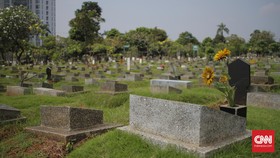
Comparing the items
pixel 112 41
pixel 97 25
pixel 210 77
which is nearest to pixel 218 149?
pixel 210 77

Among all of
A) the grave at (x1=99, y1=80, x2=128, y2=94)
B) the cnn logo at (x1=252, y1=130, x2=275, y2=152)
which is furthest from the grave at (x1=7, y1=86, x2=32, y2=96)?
the cnn logo at (x1=252, y1=130, x2=275, y2=152)

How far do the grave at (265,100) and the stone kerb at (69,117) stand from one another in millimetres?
5834

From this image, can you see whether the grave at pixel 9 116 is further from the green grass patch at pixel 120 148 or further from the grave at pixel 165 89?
the grave at pixel 165 89

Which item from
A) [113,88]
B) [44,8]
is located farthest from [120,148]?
[44,8]

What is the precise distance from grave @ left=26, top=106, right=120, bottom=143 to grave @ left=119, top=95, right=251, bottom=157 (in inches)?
37.5

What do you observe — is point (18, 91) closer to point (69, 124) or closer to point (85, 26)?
point (69, 124)

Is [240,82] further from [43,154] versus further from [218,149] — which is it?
[43,154]

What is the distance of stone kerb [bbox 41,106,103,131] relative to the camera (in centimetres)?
589

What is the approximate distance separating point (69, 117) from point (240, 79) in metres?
4.97

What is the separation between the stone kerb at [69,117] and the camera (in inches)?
232

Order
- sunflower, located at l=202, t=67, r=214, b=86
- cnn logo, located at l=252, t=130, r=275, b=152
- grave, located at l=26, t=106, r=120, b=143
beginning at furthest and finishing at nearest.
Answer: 1. sunflower, located at l=202, t=67, r=214, b=86
2. grave, located at l=26, t=106, r=120, b=143
3. cnn logo, located at l=252, t=130, r=275, b=152

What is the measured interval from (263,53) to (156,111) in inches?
2570

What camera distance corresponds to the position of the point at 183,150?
436cm

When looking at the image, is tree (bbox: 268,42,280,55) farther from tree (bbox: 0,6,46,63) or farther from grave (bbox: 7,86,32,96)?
grave (bbox: 7,86,32,96)
